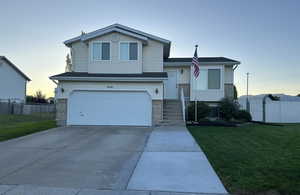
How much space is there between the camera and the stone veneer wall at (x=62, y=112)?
15727mm

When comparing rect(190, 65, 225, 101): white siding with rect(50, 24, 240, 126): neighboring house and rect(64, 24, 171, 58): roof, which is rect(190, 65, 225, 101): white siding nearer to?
rect(50, 24, 240, 126): neighboring house

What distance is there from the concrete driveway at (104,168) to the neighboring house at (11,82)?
2755 cm

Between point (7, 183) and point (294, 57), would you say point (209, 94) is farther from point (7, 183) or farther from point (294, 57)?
point (7, 183)

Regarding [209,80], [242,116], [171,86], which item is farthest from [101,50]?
[242,116]

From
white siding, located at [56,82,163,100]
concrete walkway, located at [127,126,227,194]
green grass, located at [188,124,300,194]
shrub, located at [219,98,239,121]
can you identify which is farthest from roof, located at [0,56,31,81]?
green grass, located at [188,124,300,194]

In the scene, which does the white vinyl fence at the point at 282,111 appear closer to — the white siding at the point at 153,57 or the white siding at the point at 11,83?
the white siding at the point at 153,57

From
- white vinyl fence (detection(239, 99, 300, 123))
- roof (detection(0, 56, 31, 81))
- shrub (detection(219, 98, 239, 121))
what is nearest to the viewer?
shrub (detection(219, 98, 239, 121))

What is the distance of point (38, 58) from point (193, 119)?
53.0 ft

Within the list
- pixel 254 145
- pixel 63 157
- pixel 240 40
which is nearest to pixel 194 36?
pixel 240 40

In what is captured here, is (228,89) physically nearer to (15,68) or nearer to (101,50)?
(101,50)

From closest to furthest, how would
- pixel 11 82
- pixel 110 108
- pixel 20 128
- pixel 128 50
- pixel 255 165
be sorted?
pixel 255 165 → pixel 20 128 → pixel 110 108 → pixel 128 50 → pixel 11 82

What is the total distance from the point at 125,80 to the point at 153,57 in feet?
11.3

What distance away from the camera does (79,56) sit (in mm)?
18219

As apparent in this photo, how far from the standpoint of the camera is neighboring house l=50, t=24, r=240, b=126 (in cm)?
1570
